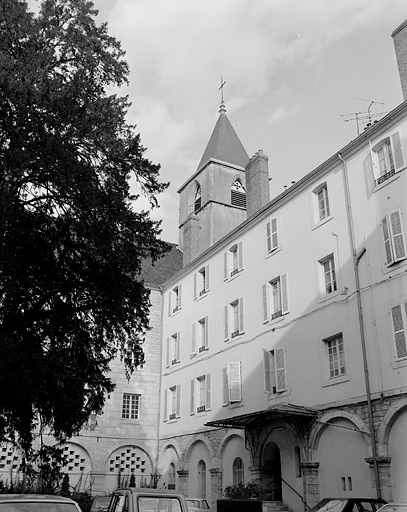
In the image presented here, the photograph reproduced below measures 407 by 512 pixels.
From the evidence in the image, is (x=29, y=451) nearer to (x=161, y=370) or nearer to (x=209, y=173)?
(x=161, y=370)

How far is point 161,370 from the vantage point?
Answer: 29.7 m

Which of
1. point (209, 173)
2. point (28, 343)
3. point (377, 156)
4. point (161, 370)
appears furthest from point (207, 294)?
point (209, 173)

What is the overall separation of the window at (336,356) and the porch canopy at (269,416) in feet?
4.53

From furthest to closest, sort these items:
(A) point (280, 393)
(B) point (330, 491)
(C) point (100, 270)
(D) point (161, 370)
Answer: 1. (D) point (161, 370)
2. (A) point (280, 393)
3. (B) point (330, 491)
4. (C) point (100, 270)

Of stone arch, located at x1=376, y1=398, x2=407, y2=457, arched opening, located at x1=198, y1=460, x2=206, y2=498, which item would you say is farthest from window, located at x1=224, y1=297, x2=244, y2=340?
stone arch, located at x1=376, y1=398, x2=407, y2=457

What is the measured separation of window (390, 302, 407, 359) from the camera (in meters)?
15.4

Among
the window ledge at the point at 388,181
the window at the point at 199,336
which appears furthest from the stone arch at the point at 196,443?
the window ledge at the point at 388,181

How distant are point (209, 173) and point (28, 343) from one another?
2922cm

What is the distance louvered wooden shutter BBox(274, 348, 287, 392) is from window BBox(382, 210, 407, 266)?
553 centimetres

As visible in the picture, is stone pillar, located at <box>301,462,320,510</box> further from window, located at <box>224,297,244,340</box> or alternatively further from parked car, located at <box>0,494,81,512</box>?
parked car, located at <box>0,494,81,512</box>

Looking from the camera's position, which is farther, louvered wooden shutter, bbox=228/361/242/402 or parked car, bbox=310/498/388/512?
louvered wooden shutter, bbox=228/361/242/402

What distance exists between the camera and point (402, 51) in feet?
62.0

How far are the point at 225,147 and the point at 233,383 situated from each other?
2480cm

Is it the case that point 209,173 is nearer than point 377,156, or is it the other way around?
point 377,156
